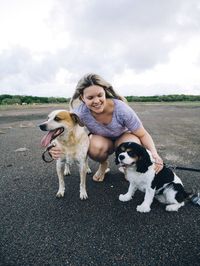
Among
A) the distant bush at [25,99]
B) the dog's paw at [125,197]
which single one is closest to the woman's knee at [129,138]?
the dog's paw at [125,197]

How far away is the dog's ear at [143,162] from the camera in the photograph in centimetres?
344

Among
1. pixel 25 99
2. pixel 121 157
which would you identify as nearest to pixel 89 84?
pixel 121 157

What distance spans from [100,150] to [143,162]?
1073mm

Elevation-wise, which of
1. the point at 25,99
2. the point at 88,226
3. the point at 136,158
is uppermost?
the point at 136,158

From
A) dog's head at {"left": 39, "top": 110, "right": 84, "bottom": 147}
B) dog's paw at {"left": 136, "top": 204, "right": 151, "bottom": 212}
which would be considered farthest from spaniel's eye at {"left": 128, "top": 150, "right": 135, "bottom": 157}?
dog's head at {"left": 39, "top": 110, "right": 84, "bottom": 147}

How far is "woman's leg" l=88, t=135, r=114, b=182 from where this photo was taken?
172 inches

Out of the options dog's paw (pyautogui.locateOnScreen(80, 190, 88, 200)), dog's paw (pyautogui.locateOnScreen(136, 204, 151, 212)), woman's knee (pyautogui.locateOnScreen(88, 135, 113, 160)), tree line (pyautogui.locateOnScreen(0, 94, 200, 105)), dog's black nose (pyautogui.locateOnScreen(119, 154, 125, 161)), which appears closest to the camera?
dog's black nose (pyautogui.locateOnScreen(119, 154, 125, 161))

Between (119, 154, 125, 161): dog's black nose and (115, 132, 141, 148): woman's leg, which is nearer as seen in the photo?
(119, 154, 125, 161): dog's black nose

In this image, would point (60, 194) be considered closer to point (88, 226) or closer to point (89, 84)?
point (88, 226)

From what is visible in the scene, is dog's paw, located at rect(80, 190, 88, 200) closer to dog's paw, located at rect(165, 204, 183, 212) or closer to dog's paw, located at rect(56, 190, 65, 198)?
dog's paw, located at rect(56, 190, 65, 198)

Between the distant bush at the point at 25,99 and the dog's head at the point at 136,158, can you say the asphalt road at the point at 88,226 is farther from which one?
the distant bush at the point at 25,99

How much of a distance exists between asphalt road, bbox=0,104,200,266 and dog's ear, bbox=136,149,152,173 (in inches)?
21.9

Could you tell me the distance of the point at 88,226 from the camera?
3.24 m

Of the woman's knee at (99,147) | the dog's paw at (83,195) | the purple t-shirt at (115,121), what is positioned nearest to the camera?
the dog's paw at (83,195)
